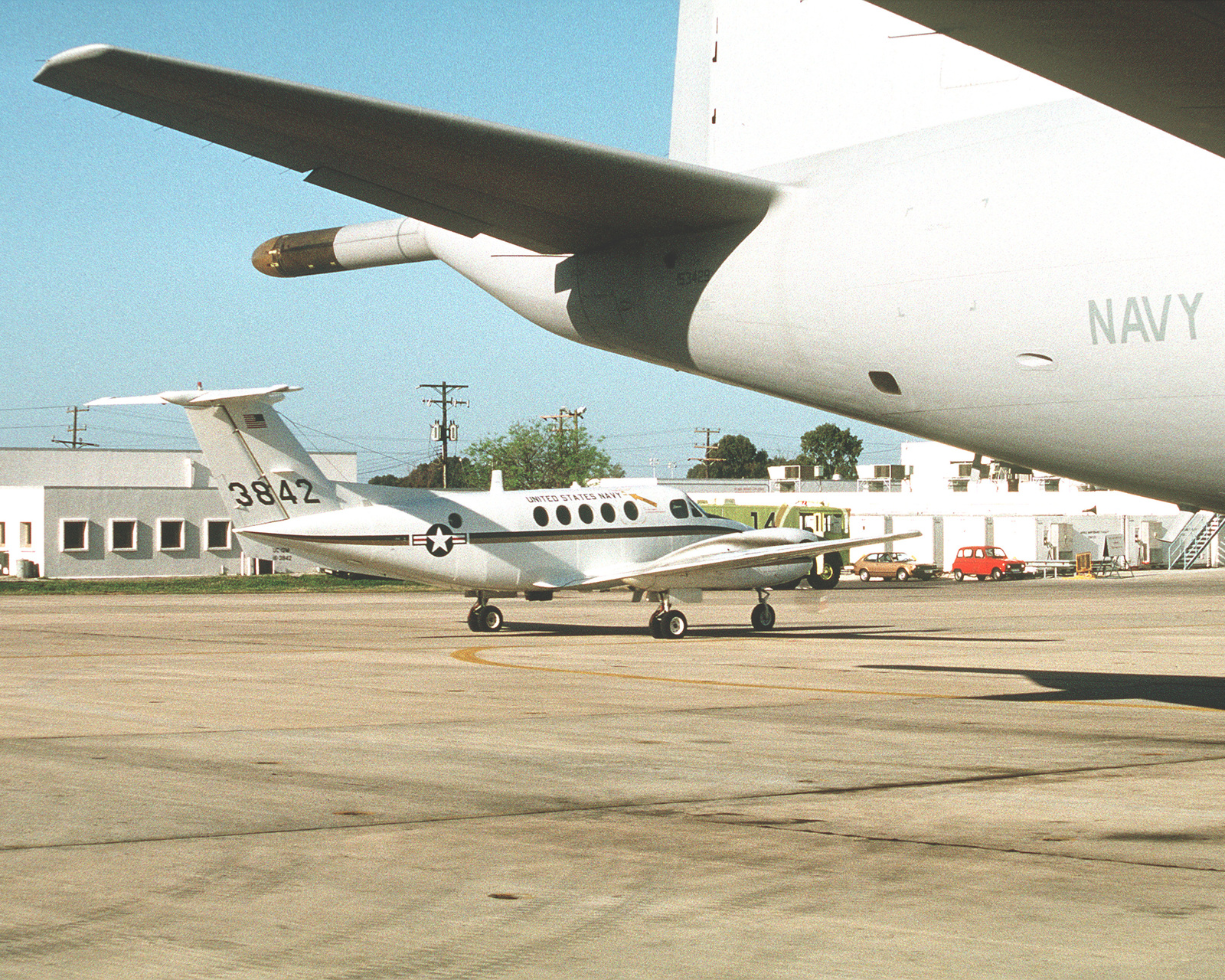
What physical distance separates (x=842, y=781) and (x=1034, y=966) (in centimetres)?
446

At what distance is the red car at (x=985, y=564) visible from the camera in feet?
231

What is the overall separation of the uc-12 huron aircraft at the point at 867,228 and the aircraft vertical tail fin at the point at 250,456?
1261cm

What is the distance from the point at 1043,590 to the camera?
55.3 meters

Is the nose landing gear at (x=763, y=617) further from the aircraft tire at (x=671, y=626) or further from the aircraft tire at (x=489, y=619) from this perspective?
the aircraft tire at (x=489, y=619)

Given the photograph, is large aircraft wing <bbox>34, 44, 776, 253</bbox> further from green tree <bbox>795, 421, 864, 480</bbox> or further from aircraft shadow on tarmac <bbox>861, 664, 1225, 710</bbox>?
green tree <bbox>795, 421, 864, 480</bbox>

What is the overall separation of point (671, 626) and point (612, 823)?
764 inches

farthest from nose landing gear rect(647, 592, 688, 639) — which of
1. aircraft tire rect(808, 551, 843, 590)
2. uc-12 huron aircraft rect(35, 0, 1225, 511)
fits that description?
aircraft tire rect(808, 551, 843, 590)

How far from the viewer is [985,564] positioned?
70.6 m

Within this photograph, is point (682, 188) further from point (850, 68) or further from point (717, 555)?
point (717, 555)

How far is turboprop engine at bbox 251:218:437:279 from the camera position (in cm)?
1247

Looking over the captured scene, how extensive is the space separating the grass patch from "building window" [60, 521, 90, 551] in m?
1.77

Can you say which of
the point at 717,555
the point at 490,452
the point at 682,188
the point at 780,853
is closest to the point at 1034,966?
the point at 780,853

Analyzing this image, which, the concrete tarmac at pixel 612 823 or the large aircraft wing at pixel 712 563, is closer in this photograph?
the concrete tarmac at pixel 612 823

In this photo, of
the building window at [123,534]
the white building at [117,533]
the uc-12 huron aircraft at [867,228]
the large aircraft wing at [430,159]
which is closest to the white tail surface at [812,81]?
the uc-12 huron aircraft at [867,228]
